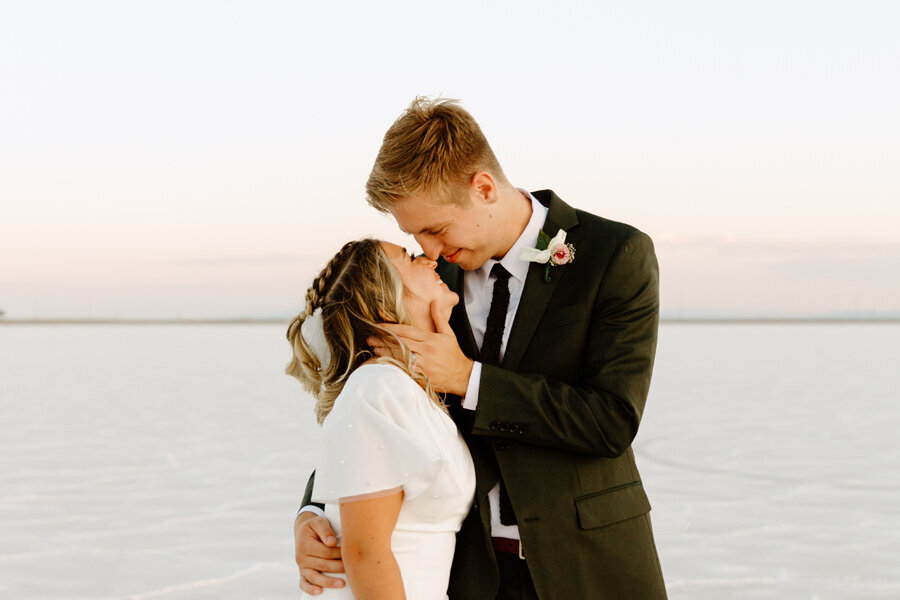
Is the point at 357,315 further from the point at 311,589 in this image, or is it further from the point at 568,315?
the point at 311,589

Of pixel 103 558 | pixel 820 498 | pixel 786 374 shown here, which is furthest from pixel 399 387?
pixel 786 374

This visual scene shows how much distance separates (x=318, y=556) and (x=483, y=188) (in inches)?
39.8

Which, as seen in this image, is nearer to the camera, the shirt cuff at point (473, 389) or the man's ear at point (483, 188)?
the shirt cuff at point (473, 389)

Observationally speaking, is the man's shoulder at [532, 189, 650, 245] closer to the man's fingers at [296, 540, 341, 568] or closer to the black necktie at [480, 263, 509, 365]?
the black necktie at [480, 263, 509, 365]

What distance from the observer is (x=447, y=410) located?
255 cm

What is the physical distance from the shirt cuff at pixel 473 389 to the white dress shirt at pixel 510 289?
212 mm

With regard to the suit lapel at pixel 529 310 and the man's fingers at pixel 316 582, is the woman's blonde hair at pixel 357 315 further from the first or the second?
the man's fingers at pixel 316 582

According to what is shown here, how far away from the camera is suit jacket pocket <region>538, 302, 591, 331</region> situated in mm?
2504

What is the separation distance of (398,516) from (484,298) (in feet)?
2.28

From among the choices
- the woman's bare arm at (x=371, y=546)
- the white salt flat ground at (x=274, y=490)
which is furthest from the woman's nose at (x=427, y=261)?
the white salt flat ground at (x=274, y=490)

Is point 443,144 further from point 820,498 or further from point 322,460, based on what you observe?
point 820,498

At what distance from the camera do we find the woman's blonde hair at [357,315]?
94.2 inches

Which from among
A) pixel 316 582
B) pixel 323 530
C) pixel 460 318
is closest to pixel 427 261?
pixel 460 318

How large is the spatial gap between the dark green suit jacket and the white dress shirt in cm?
6
